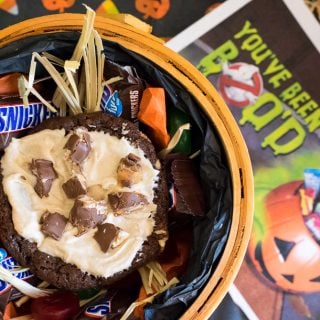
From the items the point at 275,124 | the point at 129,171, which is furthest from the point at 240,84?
the point at 129,171

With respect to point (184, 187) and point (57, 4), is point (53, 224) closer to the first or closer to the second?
point (184, 187)

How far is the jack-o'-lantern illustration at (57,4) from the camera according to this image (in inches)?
34.1

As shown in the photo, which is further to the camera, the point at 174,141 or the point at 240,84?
the point at 240,84

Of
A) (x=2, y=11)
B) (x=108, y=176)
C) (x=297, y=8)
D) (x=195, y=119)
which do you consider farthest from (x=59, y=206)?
(x=297, y=8)

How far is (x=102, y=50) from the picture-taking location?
708 mm

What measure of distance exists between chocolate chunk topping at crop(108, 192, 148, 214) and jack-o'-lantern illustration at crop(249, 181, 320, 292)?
9.4 inches

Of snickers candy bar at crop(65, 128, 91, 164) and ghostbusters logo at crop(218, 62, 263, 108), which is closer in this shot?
snickers candy bar at crop(65, 128, 91, 164)

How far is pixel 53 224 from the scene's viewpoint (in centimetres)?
67

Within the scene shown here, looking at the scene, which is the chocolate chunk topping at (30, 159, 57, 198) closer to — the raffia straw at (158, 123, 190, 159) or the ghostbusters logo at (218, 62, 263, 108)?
the raffia straw at (158, 123, 190, 159)

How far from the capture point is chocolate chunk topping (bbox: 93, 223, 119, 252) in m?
0.67

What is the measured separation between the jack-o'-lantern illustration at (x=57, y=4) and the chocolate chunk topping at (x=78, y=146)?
0.27 metres

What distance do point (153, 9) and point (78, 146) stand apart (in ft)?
0.99

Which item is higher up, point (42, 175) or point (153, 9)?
point (153, 9)

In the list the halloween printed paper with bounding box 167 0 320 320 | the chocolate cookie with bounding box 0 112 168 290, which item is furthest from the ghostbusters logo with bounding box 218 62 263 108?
the chocolate cookie with bounding box 0 112 168 290
